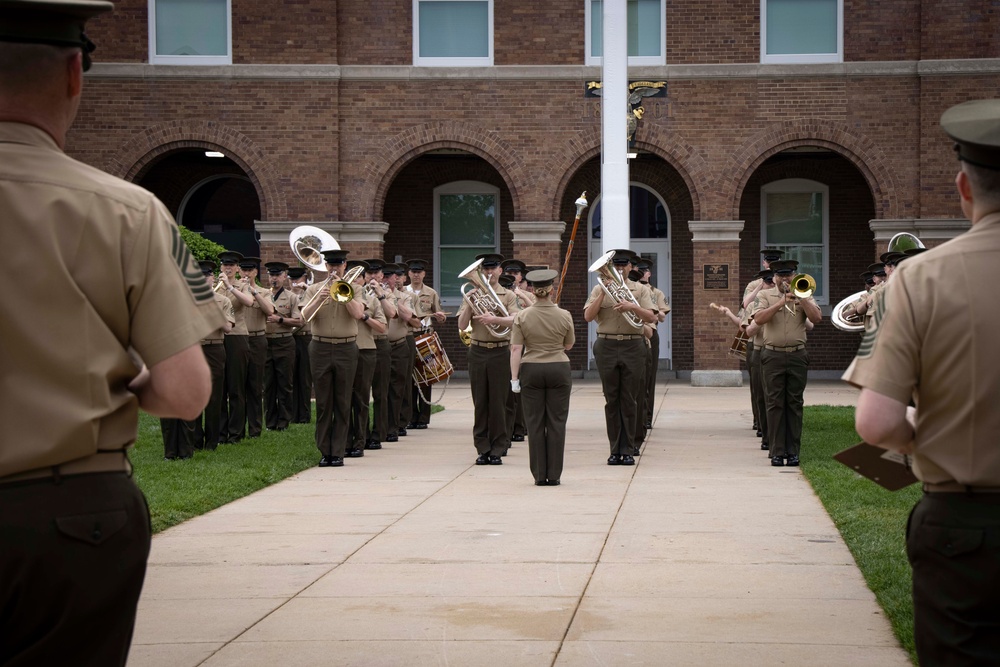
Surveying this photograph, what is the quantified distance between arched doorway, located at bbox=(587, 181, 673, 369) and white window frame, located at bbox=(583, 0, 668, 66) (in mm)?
3327

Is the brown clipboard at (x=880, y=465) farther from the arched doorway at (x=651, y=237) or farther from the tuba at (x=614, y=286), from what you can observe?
the arched doorway at (x=651, y=237)

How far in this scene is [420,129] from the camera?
2544cm

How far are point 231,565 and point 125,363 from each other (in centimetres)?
557

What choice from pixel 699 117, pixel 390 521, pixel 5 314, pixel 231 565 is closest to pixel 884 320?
pixel 5 314

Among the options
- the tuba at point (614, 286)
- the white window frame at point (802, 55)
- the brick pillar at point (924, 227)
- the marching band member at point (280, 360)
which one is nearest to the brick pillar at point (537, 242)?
the white window frame at point (802, 55)

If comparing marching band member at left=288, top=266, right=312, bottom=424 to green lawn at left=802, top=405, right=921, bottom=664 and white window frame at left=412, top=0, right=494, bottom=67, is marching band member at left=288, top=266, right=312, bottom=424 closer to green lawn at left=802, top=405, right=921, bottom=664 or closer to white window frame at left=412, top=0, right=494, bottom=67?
green lawn at left=802, top=405, right=921, bottom=664

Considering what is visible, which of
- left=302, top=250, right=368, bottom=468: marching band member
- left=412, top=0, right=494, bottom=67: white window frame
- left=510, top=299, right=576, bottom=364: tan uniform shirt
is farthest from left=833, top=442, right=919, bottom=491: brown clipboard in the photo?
left=412, top=0, right=494, bottom=67: white window frame

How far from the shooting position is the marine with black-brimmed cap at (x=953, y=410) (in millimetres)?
3232

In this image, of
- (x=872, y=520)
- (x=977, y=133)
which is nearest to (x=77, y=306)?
(x=977, y=133)

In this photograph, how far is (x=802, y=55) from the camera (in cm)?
2547

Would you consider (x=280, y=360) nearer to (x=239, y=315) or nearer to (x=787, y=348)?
(x=239, y=315)

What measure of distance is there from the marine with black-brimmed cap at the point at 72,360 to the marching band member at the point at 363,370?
1161 centimetres

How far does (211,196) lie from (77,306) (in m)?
26.5

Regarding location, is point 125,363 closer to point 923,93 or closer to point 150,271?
point 150,271
